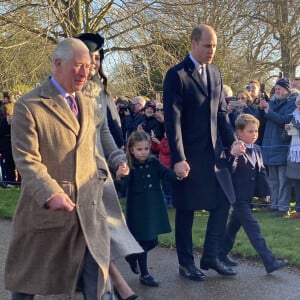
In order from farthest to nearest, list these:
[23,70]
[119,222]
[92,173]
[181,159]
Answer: [23,70] < [181,159] < [119,222] < [92,173]

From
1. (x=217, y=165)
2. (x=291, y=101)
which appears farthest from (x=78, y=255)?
(x=291, y=101)

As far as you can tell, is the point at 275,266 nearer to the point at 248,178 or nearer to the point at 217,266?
the point at 217,266

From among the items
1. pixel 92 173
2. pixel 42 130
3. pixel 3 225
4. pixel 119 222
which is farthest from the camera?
pixel 3 225

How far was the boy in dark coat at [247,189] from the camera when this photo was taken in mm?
5837

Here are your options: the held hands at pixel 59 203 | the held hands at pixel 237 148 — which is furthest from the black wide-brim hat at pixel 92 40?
the held hands at pixel 59 203

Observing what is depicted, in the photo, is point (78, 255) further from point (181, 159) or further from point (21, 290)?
point (181, 159)

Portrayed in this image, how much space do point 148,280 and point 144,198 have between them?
70 cm

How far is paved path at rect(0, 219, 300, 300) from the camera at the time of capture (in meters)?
5.10

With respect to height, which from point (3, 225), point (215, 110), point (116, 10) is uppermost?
point (116, 10)

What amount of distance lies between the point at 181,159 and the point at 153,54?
953 cm

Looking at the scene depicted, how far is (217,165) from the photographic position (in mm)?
5621

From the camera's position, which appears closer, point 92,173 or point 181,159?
point 92,173

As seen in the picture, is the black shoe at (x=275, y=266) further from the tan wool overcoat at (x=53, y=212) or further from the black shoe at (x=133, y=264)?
the tan wool overcoat at (x=53, y=212)

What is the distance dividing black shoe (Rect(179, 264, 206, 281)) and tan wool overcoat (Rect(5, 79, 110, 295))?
1767mm
